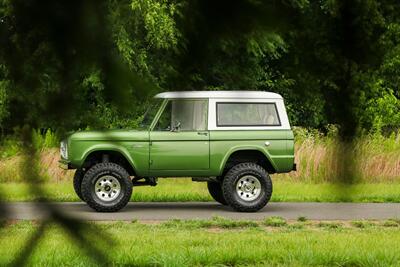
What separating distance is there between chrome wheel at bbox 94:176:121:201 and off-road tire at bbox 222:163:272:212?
4.00ft

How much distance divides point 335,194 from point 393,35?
0.32 metres

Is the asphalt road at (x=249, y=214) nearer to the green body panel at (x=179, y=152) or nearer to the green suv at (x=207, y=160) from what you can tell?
the green suv at (x=207, y=160)

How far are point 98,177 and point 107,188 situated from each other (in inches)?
7.4

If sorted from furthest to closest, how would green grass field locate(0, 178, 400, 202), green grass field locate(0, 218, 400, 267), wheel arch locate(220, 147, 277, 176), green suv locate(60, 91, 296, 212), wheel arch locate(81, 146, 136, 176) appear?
green grass field locate(0, 178, 400, 202), wheel arch locate(220, 147, 277, 176), wheel arch locate(81, 146, 136, 176), green suv locate(60, 91, 296, 212), green grass field locate(0, 218, 400, 267)

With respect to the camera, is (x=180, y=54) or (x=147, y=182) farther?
(x=147, y=182)

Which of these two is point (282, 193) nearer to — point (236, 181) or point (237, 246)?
point (236, 181)

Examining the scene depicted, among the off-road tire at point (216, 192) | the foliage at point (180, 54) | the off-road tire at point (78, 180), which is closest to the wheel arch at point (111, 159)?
the off-road tire at point (78, 180)

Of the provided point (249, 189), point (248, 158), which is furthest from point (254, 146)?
point (249, 189)

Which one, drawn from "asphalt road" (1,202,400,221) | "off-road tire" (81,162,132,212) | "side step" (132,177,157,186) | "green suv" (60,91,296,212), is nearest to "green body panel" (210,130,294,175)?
"green suv" (60,91,296,212)

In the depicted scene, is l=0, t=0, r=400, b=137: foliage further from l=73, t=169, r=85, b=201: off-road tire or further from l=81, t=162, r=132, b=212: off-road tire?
l=73, t=169, r=85, b=201: off-road tire

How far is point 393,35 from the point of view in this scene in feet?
3.74

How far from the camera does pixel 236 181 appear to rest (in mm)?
10078

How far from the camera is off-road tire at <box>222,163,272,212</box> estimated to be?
1001cm

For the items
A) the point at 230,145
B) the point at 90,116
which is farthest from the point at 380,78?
the point at 230,145
